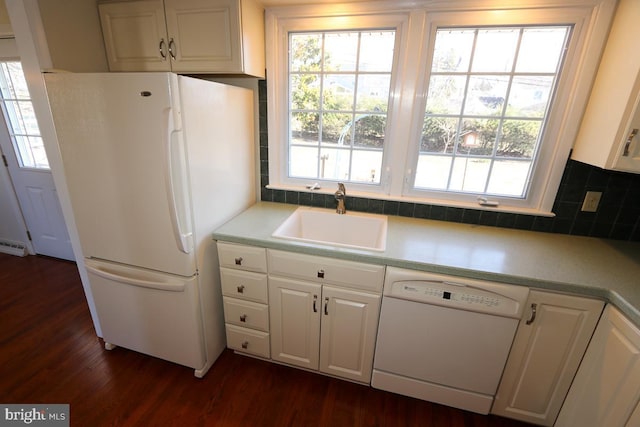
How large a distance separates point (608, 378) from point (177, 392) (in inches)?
80.0

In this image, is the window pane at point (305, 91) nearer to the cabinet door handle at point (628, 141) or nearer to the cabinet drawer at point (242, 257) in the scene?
the cabinet drawer at point (242, 257)

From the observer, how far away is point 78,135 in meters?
1.37

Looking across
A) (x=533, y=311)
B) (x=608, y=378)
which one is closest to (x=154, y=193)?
(x=533, y=311)

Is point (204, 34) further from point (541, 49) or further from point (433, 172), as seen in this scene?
point (541, 49)

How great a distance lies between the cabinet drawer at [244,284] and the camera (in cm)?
158

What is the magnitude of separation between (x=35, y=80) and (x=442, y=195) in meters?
2.31

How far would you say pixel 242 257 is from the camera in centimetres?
156

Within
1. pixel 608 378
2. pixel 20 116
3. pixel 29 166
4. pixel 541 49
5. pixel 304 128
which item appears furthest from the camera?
pixel 29 166

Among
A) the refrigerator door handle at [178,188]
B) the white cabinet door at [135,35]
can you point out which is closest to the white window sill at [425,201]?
the refrigerator door handle at [178,188]

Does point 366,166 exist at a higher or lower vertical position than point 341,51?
lower

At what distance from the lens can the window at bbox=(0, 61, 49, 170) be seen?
238 cm

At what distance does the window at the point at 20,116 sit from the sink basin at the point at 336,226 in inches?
85.4

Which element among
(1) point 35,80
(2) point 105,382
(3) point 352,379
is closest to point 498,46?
(3) point 352,379

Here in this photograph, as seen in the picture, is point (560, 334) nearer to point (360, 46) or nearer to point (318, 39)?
point (360, 46)
